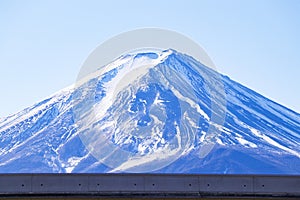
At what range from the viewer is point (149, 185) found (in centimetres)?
2141

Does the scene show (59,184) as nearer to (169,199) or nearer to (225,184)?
(169,199)

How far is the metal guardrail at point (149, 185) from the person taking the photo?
21.0 m

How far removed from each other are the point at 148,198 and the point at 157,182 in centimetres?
60

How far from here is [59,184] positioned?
21.1 meters

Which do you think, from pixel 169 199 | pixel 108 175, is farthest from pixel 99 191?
pixel 169 199

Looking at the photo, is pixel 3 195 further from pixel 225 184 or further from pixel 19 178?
pixel 225 184

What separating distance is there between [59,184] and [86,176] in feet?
2.74

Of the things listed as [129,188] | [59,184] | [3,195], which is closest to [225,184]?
[129,188]

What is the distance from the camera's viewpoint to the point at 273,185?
21.7m

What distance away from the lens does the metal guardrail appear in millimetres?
21031

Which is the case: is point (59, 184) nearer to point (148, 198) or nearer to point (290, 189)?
point (148, 198)

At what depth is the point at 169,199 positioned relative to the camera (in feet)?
69.5

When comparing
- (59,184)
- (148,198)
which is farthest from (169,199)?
(59,184)

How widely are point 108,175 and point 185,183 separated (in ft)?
7.65
